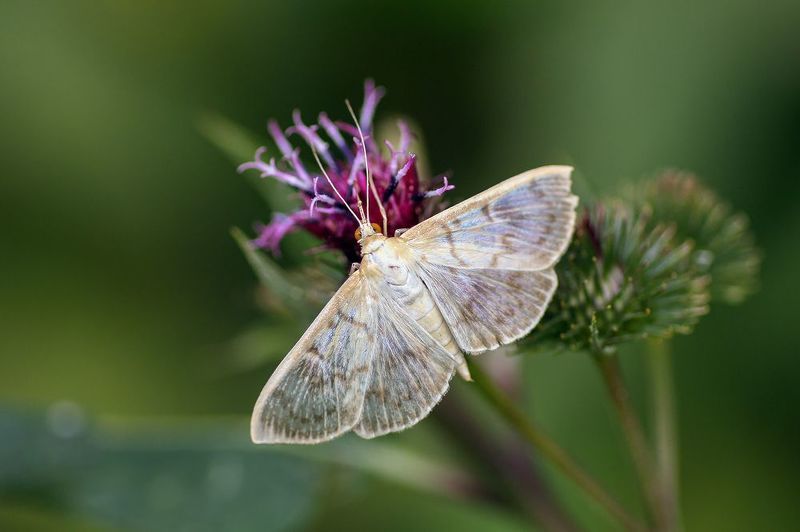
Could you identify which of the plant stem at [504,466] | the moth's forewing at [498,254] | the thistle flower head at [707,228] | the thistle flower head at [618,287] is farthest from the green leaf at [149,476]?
the thistle flower head at [707,228]

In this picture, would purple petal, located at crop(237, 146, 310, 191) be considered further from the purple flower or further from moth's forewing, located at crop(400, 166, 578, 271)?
moth's forewing, located at crop(400, 166, 578, 271)

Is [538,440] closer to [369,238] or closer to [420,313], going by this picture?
[420,313]

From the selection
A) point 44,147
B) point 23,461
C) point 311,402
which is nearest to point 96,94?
point 44,147

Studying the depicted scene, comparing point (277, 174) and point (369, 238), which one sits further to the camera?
point (277, 174)

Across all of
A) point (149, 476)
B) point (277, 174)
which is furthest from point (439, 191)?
point (149, 476)

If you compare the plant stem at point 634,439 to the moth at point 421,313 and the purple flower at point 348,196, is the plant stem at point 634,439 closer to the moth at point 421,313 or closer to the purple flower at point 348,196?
the moth at point 421,313

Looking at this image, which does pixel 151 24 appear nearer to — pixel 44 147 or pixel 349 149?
pixel 44 147
